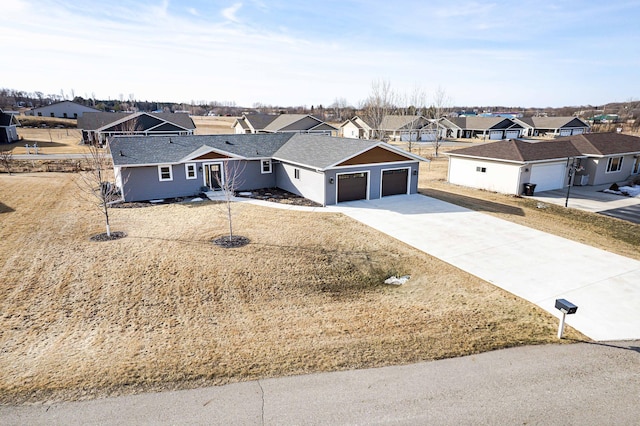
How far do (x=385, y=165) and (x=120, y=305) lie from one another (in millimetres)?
16911

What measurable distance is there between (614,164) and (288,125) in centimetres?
3953

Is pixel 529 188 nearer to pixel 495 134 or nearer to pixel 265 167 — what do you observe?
pixel 265 167

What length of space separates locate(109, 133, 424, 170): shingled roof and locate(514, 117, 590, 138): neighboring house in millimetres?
65867

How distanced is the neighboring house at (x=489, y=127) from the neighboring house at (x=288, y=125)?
30355 mm

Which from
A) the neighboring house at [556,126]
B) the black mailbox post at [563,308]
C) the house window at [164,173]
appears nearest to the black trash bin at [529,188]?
the black mailbox post at [563,308]

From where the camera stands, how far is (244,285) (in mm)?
11992

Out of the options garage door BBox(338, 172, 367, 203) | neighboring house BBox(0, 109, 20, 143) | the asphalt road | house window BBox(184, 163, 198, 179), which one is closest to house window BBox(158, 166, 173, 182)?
house window BBox(184, 163, 198, 179)

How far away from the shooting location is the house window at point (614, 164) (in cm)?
2898

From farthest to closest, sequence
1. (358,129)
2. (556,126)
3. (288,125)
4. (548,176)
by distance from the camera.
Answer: (556,126) < (358,129) < (288,125) < (548,176)

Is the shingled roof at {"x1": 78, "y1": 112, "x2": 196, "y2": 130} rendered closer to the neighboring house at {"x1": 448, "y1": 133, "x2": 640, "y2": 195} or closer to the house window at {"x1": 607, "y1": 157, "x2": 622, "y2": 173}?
the neighboring house at {"x1": 448, "y1": 133, "x2": 640, "y2": 195}

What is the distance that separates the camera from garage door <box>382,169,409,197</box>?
2384cm

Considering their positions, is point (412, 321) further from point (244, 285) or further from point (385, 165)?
point (385, 165)

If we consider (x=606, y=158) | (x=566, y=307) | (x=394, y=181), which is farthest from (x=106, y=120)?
(x=566, y=307)

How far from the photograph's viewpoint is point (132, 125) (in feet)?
155
